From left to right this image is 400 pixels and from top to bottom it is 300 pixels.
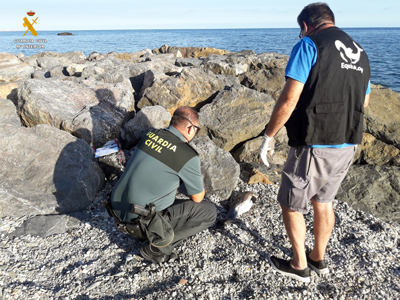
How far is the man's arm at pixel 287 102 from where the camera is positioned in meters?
2.63

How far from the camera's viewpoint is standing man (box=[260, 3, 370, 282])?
2.60m

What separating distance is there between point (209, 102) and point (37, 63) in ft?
36.5

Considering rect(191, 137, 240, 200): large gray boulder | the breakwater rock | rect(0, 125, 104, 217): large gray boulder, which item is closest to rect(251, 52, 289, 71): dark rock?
the breakwater rock

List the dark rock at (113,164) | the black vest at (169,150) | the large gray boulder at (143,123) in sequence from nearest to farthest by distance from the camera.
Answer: the black vest at (169,150)
the dark rock at (113,164)
the large gray boulder at (143,123)

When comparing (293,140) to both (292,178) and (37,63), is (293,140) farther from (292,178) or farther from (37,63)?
(37,63)

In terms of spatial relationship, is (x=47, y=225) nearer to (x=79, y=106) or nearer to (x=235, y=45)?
(x=79, y=106)

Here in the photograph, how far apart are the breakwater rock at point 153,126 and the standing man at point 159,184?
4.32 ft

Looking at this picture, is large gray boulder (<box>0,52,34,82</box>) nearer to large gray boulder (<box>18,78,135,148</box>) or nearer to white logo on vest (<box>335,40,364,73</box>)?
large gray boulder (<box>18,78,135,148</box>)

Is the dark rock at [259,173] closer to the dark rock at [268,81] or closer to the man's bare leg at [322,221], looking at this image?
the man's bare leg at [322,221]

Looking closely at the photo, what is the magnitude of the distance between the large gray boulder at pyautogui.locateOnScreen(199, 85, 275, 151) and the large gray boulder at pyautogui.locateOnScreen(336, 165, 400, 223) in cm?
212

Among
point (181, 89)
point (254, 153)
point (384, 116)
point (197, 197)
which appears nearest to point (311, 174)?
point (197, 197)

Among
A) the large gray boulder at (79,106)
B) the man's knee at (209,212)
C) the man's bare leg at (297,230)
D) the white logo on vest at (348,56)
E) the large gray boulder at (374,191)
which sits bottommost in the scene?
the large gray boulder at (374,191)

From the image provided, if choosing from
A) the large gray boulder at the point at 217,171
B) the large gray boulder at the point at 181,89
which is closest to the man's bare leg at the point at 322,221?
the large gray boulder at the point at 217,171

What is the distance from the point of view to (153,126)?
5.77m
